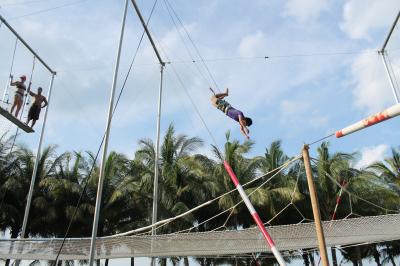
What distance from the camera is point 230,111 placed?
26.3 ft

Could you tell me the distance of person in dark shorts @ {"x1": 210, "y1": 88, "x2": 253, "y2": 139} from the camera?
7586 millimetres

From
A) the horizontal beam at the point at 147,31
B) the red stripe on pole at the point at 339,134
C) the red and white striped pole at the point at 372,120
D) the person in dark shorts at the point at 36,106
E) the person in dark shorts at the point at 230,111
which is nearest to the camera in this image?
the red and white striped pole at the point at 372,120

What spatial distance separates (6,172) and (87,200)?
3.26 m

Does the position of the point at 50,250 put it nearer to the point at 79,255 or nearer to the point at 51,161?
the point at 79,255

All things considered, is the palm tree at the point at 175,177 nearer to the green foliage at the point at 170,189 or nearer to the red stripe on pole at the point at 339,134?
the green foliage at the point at 170,189

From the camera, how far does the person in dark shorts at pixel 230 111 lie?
24.9 feet

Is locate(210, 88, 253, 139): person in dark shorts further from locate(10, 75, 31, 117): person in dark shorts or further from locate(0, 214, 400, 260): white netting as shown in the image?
locate(10, 75, 31, 117): person in dark shorts

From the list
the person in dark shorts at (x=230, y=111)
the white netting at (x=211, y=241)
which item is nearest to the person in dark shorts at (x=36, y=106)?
the white netting at (x=211, y=241)

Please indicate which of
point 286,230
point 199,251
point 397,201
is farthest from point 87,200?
point 397,201

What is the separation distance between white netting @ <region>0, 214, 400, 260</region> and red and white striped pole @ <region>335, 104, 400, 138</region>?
386 centimetres

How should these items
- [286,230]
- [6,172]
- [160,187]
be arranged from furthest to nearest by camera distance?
[6,172], [160,187], [286,230]

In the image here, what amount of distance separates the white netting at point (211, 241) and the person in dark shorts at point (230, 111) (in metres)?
1.92

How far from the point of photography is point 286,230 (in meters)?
7.70

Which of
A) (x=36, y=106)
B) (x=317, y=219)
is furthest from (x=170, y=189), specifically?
(x=317, y=219)
